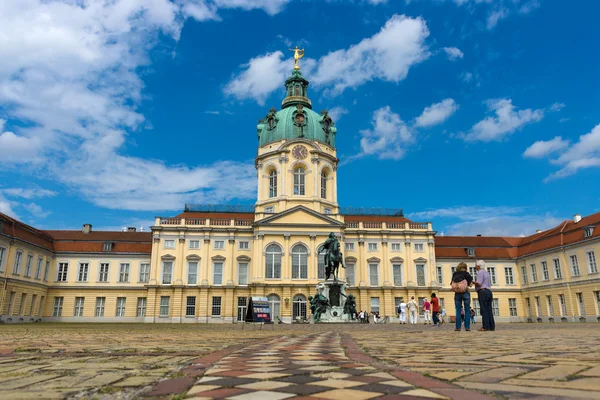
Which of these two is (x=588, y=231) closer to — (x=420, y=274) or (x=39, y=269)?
(x=420, y=274)

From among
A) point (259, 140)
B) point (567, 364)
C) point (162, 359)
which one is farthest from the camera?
point (259, 140)

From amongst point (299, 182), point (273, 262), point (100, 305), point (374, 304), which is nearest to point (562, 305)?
point (374, 304)

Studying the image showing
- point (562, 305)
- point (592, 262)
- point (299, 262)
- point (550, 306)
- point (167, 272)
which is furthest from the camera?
point (550, 306)

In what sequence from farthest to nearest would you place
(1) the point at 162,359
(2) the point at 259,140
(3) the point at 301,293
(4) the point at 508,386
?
(2) the point at 259,140 < (3) the point at 301,293 < (1) the point at 162,359 < (4) the point at 508,386

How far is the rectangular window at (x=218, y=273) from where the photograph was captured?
164ft

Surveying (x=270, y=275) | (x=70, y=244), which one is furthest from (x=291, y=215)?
(x=70, y=244)

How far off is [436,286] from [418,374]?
49.7 metres

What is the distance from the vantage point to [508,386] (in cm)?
349

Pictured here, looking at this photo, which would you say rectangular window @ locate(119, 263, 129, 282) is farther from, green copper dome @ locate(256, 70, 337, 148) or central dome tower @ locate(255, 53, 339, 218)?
green copper dome @ locate(256, 70, 337, 148)

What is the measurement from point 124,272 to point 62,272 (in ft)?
21.8

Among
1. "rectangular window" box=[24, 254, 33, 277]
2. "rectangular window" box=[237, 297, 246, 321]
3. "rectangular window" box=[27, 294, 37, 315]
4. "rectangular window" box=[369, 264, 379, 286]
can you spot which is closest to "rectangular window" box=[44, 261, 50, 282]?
"rectangular window" box=[27, 294, 37, 315]

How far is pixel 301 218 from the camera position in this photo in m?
49.6

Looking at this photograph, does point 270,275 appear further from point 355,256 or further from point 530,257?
point 530,257

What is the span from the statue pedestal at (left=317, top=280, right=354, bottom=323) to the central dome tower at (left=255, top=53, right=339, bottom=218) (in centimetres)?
1767
